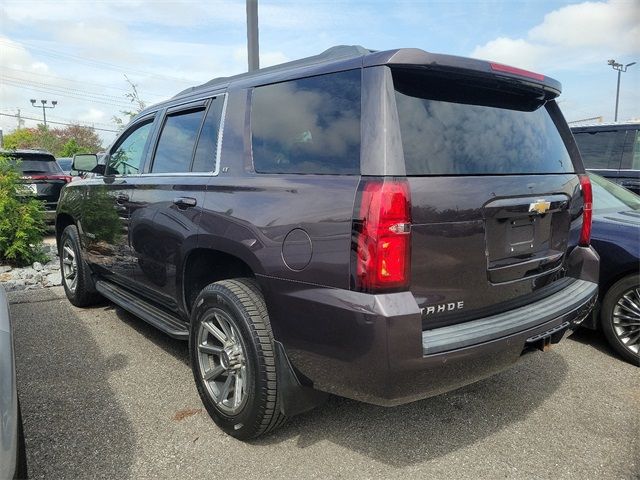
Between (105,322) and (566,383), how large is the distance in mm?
3977

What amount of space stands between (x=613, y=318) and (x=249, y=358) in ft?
10.1

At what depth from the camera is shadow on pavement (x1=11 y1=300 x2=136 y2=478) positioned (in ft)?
8.36

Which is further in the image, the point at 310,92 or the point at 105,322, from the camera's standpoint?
the point at 105,322

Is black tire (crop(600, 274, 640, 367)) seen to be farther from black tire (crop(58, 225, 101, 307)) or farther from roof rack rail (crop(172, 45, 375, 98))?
black tire (crop(58, 225, 101, 307))

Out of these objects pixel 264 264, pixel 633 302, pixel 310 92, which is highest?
pixel 310 92

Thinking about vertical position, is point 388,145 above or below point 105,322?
above

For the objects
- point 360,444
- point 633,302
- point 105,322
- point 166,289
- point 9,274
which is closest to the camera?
point 360,444

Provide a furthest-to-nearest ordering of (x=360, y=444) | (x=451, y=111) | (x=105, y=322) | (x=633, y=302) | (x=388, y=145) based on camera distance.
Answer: (x=105, y=322) < (x=633, y=302) < (x=360, y=444) < (x=451, y=111) < (x=388, y=145)

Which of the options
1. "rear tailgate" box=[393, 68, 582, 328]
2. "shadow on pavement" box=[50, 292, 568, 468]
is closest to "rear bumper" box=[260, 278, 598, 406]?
"rear tailgate" box=[393, 68, 582, 328]

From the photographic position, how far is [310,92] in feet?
8.19

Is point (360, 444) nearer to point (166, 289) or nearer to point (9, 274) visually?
point (166, 289)

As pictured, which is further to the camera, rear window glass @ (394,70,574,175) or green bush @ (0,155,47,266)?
green bush @ (0,155,47,266)

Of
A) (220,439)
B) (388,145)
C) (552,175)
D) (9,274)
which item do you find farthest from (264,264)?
(9,274)

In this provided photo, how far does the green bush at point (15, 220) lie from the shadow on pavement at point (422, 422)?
18.2 feet
